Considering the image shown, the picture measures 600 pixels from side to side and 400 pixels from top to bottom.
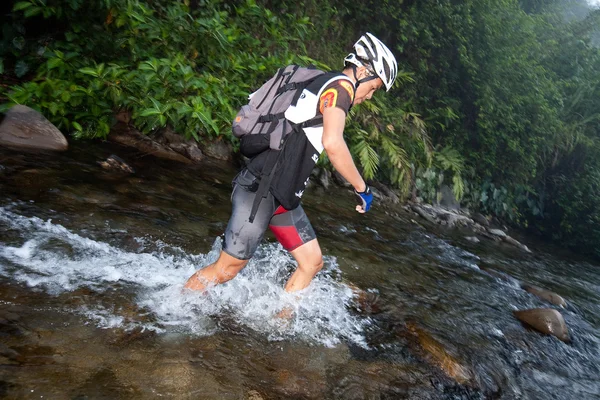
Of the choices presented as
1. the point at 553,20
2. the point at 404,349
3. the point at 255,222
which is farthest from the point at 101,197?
the point at 553,20

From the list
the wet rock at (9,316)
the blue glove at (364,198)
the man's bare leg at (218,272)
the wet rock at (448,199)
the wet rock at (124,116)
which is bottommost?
the wet rock at (448,199)

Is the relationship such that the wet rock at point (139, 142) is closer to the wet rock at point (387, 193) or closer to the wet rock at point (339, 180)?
the wet rock at point (339, 180)

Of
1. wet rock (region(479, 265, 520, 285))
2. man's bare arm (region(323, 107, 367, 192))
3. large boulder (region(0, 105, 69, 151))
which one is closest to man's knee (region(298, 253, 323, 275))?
man's bare arm (region(323, 107, 367, 192))

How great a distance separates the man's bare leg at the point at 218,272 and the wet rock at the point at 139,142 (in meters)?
4.25

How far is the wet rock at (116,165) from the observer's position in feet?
18.9

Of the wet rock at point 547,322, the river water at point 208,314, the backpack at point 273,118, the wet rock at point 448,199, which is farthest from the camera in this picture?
the wet rock at point 448,199

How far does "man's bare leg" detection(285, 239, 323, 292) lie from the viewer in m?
3.22

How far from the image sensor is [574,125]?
14422 mm

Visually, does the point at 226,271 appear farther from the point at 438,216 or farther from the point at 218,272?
the point at 438,216

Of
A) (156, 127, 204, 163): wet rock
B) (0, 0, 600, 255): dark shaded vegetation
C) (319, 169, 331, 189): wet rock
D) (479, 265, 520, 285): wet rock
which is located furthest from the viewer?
(319, 169, 331, 189): wet rock

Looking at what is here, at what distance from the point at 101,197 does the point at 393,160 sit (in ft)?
21.9

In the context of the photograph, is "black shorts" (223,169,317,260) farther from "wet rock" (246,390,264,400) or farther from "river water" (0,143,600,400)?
"wet rock" (246,390,264,400)

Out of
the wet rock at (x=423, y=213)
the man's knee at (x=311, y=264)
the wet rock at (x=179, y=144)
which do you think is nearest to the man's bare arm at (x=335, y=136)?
the man's knee at (x=311, y=264)

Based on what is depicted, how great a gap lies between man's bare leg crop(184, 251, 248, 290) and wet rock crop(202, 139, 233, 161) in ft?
16.5
